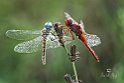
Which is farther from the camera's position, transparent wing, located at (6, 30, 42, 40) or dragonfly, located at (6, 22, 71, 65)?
transparent wing, located at (6, 30, 42, 40)

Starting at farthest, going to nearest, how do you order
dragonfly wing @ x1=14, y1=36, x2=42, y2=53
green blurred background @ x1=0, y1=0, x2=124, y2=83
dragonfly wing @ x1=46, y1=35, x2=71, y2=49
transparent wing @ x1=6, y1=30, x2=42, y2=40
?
green blurred background @ x1=0, y1=0, x2=124, y2=83, transparent wing @ x1=6, y1=30, x2=42, y2=40, dragonfly wing @ x1=14, y1=36, x2=42, y2=53, dragonfly wing @ x1=46, y1=35, x2=71, y2=49

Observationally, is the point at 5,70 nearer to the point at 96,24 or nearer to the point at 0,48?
the point at 0,48

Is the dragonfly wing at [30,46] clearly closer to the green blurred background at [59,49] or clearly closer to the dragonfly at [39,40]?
the dragonfly at [39,40]

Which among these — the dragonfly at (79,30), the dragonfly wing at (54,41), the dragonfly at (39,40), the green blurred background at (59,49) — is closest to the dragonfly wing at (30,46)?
the dragonfly at (39,40)

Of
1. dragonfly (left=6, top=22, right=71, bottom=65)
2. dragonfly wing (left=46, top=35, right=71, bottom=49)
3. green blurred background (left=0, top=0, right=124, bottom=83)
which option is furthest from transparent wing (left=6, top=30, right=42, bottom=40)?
green blurred background (left=0, top=0, right=124, bottom=83)

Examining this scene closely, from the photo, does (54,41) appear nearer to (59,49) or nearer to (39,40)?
(39,40)

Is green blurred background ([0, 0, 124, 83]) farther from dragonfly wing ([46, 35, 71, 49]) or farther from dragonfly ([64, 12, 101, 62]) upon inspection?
dragonfly wing ([46, 35, 71, 49])

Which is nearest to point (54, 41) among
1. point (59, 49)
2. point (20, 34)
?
point (20, 34)

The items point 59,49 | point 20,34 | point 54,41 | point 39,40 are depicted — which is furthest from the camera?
point 59,49
